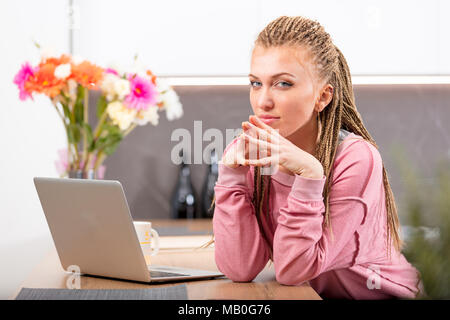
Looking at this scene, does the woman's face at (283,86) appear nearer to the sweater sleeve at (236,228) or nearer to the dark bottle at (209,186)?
the sweater sleeve at (236,228)

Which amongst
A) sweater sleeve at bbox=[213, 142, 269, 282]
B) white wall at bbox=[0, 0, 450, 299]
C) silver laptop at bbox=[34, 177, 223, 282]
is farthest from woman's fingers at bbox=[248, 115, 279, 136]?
white wall at bbox=[0, 0, 450, 299]

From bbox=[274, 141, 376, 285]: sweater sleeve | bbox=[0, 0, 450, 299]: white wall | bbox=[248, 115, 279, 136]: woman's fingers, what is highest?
bbox=[0, 0, 450, 299]: white wall

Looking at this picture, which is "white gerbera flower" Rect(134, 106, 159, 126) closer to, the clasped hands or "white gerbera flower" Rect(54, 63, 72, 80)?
"white gerbera flower" Rect(54, 63, 72, 80)

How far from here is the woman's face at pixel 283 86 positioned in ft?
3.63

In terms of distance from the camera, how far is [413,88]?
2713mm

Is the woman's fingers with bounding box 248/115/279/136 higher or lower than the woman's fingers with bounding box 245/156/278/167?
higher

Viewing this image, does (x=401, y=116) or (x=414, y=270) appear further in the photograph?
(x=401, y=116)

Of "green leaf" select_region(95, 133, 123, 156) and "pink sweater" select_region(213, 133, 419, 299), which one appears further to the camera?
"green leaf" select_region(95, 133, 123, 156)

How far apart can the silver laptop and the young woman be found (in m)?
0.14

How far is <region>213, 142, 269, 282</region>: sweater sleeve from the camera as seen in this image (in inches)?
44.4
